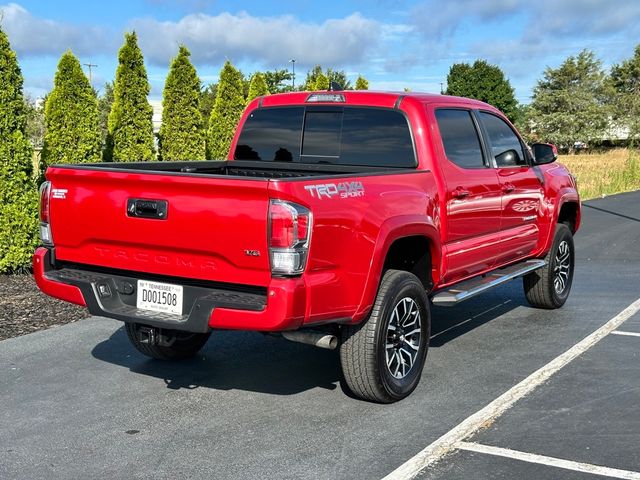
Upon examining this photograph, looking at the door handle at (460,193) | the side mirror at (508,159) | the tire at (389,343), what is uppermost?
the side mirror at (508,159)

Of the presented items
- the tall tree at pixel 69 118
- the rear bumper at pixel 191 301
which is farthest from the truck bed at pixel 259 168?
the tall tree at pixel 69 118

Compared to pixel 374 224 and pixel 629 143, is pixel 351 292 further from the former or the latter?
pixel 629 143

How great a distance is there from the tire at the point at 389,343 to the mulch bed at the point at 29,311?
3.62 meters

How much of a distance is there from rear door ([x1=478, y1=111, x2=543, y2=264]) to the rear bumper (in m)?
2.99

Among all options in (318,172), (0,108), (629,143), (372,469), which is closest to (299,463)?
(372,469)

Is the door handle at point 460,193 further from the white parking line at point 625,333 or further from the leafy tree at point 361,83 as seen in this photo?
the leafy tree at point 361,83

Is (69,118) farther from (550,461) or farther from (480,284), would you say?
(550,461)

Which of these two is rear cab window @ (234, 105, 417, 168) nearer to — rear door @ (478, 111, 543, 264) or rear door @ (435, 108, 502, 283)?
rear door @ (435, 108, 502, 283)

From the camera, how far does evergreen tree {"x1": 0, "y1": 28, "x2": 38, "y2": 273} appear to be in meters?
9.38

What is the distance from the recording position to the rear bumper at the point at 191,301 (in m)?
3.98

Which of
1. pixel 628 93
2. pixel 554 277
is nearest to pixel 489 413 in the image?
pixel 554 277

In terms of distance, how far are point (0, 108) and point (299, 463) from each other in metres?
7.21

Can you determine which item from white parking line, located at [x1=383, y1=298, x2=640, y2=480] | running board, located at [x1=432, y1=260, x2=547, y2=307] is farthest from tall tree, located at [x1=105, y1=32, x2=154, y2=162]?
white parking line, located at [x1=383, y1=298, x2=640, y2=480]

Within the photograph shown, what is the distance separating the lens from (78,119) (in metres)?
11.1
